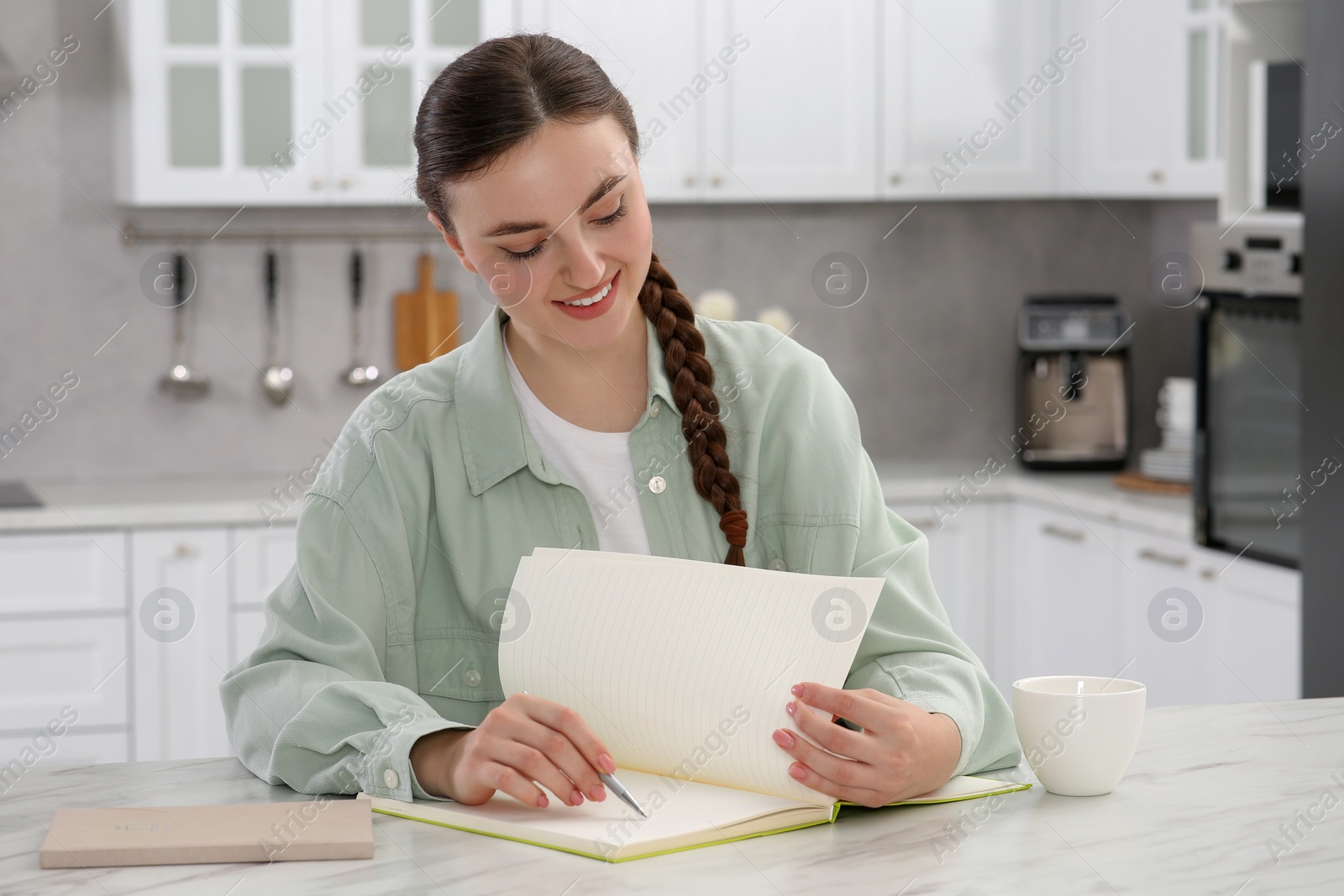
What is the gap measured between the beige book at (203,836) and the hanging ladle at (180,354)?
2.56m

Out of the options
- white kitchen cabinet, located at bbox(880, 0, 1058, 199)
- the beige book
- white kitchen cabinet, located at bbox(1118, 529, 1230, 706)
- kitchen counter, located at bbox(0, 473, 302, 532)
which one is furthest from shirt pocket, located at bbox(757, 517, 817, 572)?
white kitchen cabinet, located at bbox(880, 0, 1058, 199)

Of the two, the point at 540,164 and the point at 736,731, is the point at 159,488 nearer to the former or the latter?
the point at 540,164

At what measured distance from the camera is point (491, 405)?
3.92 feet

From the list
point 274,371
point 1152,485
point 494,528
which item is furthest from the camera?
point 274,371

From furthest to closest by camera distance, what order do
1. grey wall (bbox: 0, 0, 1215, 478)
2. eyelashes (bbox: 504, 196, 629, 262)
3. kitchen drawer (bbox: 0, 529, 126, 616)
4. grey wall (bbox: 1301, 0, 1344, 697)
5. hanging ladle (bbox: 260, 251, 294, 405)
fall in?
1. hanging ladle (bbox: 260, 251, 294, 405)
2. grey wall (bbox: 0, 0, 1215, 478)
3. kitchen drawer (bbox: 0, 529, 126, 616)
4. grey wall (bbox: 1301, 0, 1344, 697)
5. eyelashes (bbox: 504, 196, 629, 262)

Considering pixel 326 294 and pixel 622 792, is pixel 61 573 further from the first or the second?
pixel 622 792

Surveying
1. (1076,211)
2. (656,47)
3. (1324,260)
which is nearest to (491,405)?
(1324,260)

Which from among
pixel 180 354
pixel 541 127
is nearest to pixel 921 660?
pixel 541 127

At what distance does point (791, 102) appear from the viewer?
10.7 feet

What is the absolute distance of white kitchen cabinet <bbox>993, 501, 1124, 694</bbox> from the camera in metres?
3.02

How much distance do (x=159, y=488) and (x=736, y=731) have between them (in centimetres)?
260

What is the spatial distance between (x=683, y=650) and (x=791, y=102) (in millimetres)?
2523

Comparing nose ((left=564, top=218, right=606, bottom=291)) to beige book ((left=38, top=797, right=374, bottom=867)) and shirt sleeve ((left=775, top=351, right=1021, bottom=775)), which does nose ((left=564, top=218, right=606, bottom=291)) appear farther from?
beige book ((left=38, top=797, right=374, bottom=867))

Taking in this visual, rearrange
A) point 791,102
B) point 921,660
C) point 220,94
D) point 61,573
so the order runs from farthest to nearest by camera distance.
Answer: point 791,102 → point 220,94 → point 61,573 → point 921,660
